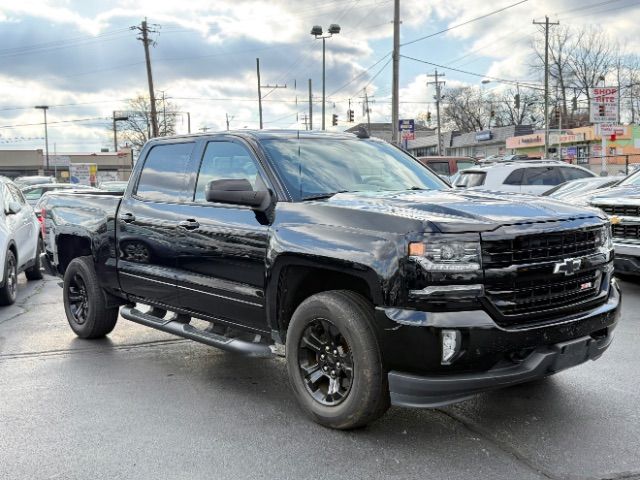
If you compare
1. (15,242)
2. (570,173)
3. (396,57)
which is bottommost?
(15,242)

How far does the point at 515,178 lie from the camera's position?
15.6m

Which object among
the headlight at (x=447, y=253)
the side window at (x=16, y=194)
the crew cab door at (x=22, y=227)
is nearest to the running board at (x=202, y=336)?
the headlight at (x=447, y=253)

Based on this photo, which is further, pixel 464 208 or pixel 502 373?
pixel 464 208

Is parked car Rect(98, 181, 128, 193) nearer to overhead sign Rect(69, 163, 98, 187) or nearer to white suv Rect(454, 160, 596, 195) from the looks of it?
white suv Rect(454, 160, 596, 195)

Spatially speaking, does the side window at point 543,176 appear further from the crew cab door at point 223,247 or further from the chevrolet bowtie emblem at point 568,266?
the chevrolet bowtie emblem at point 568,266

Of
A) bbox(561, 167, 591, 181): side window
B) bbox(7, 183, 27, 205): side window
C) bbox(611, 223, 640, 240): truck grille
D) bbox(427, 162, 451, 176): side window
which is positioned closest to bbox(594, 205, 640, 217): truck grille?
bbox(611, 223, 640, 240): truck grille

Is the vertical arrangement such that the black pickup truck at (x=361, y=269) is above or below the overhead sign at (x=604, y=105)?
below

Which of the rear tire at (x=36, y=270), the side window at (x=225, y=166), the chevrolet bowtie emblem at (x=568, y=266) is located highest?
the side window at (x=225, y=166)

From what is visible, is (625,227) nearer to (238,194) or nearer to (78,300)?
(238,194)

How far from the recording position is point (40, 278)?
1123cm

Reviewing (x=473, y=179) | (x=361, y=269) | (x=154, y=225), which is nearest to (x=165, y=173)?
(x=154, y=225)

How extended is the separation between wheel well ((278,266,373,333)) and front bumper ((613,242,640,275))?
4.98 meters

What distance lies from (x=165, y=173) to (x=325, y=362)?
7.95ft

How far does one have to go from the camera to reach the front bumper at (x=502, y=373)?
11.5 feet
